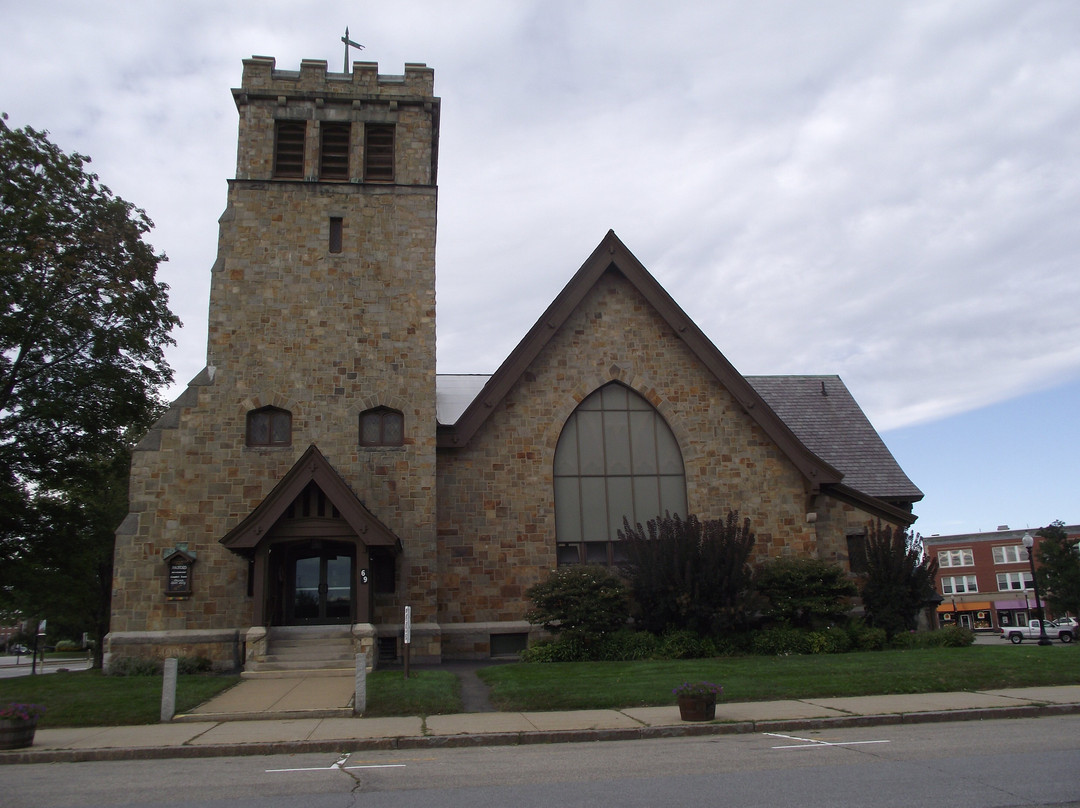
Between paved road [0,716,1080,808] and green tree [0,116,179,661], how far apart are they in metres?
16.1

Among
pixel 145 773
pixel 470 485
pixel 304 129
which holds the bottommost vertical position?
pixel 145 773

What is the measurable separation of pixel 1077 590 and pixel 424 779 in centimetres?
5386

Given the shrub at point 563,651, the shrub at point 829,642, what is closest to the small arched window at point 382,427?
the shrub at point 563,651

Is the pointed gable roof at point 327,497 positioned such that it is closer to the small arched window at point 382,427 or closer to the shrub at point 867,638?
the small arched window at point 382,427

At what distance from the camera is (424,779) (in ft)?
29.0

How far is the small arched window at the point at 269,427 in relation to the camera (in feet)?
70.5

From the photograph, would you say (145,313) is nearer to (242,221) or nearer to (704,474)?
(242,221)

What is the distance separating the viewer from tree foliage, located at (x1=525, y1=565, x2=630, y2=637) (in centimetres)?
1975

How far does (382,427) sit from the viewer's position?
22.0 metres

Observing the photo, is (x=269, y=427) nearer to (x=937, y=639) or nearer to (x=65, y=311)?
(x=65, y=311)

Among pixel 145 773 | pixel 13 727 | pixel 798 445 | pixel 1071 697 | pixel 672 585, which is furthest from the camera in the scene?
pixel 798 445

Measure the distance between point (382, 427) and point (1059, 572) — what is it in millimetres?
47166

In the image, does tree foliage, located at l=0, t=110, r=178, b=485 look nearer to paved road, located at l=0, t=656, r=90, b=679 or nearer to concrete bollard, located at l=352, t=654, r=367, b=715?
concrete bollard, located at l=352, t=654, r=367, b=715

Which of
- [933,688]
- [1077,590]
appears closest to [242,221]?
[933,688]
